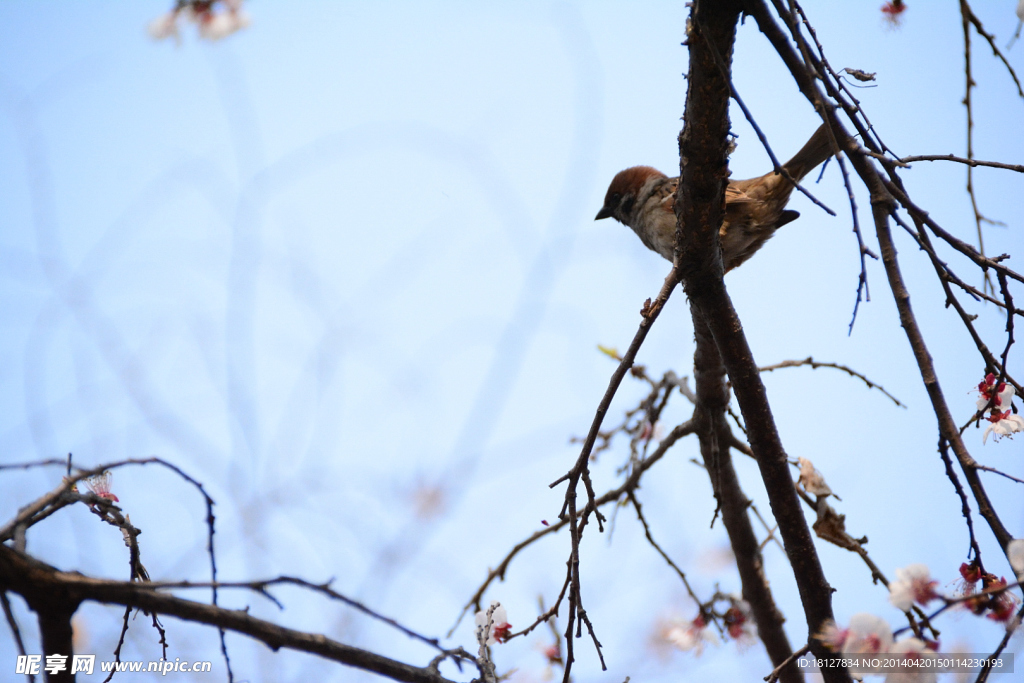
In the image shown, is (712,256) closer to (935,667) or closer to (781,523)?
(781,523)

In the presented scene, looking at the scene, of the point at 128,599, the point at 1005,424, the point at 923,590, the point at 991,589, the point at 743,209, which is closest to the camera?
the point at 128,599

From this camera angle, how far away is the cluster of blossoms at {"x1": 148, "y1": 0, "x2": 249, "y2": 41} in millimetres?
2891

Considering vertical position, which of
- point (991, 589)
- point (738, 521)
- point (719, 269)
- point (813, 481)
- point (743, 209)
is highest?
point (743, 209)

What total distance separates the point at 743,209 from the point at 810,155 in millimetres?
345

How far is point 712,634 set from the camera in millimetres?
3297

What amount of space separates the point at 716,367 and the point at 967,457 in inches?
63.2

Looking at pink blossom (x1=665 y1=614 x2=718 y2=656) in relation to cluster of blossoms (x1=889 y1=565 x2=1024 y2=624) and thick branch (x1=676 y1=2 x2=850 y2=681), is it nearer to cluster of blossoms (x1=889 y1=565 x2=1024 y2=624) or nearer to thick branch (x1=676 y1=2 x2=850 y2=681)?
thick branch (x1=676 y1=2 x2=850 y2=681)

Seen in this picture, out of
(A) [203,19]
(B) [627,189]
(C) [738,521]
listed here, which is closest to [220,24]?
(A) [203,19]

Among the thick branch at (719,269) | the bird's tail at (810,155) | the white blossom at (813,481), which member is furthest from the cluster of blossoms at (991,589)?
the bird's tail at (810,155)

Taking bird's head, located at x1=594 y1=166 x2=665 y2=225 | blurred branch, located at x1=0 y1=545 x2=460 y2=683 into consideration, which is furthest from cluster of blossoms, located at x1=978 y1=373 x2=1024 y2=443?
bird's head, located at x1=594 y1=166 x2=665 y2=225

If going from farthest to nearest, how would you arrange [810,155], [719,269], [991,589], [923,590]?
[810,155] → [719,269] → [923,590] → [991,589]

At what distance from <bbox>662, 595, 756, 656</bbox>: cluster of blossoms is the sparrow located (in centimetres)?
158

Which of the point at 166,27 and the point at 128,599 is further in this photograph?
the point at 166,27

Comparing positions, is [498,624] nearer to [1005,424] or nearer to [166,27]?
[1005,424]
